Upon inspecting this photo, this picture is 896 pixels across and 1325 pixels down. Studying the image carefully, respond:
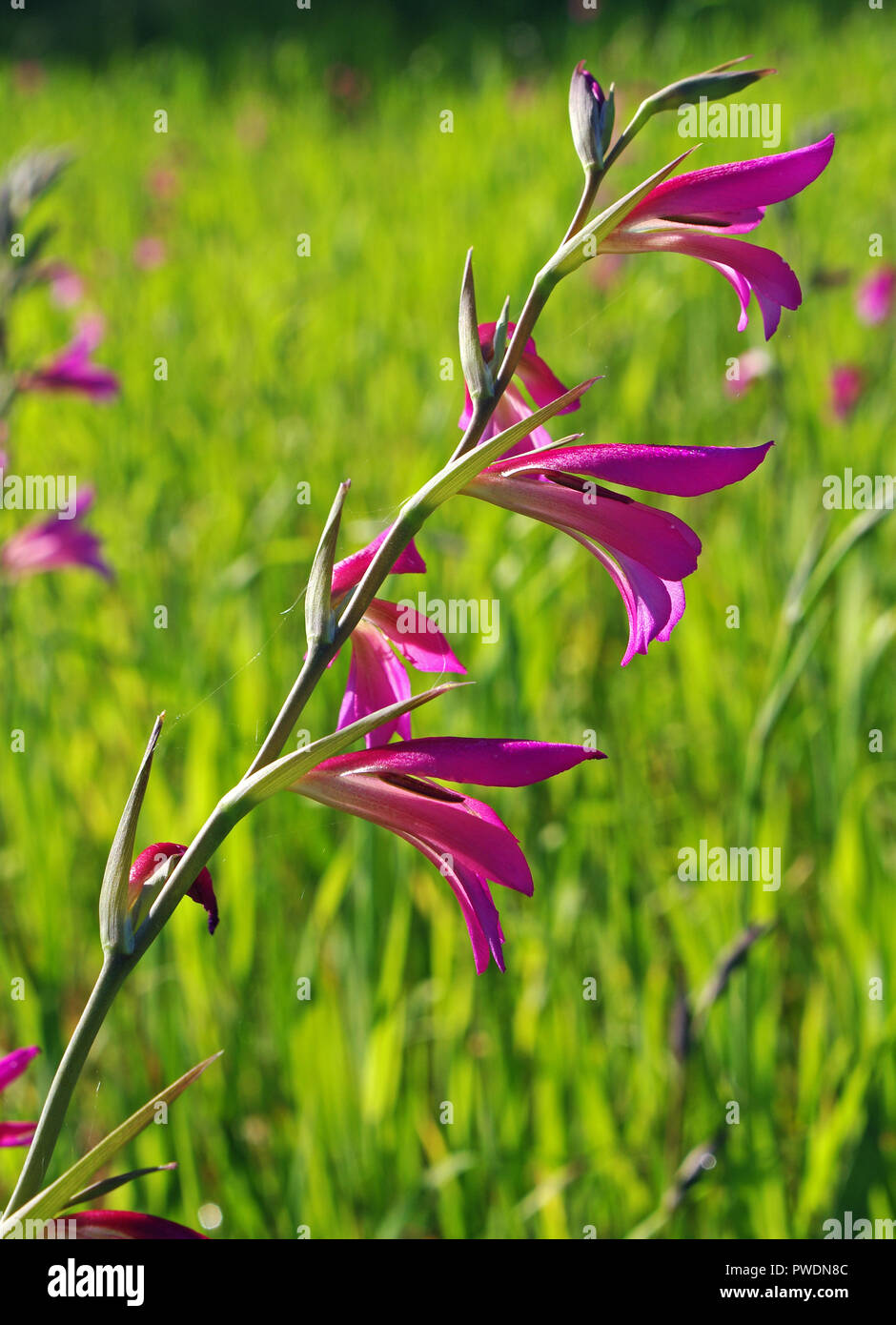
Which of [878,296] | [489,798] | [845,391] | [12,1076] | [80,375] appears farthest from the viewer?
[878,296]

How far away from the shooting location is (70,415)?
2.74m

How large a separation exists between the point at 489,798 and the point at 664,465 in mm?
992

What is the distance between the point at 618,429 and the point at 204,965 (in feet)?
4.55

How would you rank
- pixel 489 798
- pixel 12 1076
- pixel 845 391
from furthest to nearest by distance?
pixel 845 391
pixel 489 798
pixel 12 1076

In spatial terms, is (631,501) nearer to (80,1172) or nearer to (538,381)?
(538,381)

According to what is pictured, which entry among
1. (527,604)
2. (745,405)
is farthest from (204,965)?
(745,405)

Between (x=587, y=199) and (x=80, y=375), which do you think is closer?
(x=587, y=199)

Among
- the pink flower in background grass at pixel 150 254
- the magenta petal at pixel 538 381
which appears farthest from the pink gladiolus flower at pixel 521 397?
the pink flower in background grass at pixel 150 254

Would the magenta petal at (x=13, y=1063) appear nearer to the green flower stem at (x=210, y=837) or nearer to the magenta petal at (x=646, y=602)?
the green flower stem at (x=210, y=837)

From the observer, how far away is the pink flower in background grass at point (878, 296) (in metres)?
2.29

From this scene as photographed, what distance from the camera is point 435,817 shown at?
1.31ft

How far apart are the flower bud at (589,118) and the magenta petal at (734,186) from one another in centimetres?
3

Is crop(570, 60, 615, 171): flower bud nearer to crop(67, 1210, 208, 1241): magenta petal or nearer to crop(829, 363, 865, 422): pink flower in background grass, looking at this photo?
crop(67, 1210, 208, 1241): magenta petal

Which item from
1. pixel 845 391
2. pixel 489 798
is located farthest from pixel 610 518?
pixel 845 391
